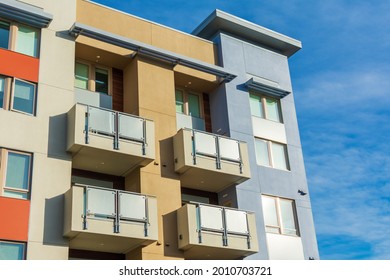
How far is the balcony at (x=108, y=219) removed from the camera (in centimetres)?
1797

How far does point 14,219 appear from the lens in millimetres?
17453

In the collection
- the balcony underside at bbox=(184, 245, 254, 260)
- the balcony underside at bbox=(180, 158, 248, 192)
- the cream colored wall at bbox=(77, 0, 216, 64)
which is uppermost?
the cream colored wall at bbox=(77, 0, 216, 64)

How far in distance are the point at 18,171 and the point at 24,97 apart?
2.91m

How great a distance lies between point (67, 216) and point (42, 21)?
7.79 meters

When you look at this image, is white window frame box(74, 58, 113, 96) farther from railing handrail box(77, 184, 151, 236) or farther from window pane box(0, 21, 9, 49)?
railing handrail box(77, 184, 151, 236)

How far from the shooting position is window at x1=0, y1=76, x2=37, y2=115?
19.2 m

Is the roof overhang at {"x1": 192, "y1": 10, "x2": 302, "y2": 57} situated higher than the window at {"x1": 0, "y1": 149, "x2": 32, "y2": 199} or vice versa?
the roof overhang at {"x1": 192, "y1": 10, "x2": 302, "y2": 57}

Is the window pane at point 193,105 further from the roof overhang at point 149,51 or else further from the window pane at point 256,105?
the window pane at point 256,105

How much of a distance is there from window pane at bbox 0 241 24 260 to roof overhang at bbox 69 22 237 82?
8800 mm

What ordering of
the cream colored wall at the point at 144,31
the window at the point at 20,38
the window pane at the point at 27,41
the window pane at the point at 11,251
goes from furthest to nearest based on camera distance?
the cream colored wall at the point at 144,31, the window pane at the point at 27,41, the window at the point at 20,38, the window pane at the point at 11,251

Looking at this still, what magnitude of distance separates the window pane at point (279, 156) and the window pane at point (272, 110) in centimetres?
146

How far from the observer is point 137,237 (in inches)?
738

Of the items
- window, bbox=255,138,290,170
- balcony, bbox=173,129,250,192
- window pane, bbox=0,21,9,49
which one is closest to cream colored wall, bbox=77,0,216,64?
window pane, bbox=0,21,9,49

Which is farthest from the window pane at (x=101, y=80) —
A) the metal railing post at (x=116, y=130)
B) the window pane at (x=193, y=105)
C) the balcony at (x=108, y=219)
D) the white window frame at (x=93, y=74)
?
the balcony at (x=108, y=219)
